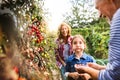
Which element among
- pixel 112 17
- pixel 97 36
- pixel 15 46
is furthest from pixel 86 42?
pixel 112 17

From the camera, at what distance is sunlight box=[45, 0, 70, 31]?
11.7 ft

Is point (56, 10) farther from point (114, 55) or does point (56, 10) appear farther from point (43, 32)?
point (114, 55)

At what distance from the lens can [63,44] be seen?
138 inches

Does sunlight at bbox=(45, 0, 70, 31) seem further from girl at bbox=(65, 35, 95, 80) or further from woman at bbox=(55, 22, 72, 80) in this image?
girl at bbox=(65, 35, 95, 80)

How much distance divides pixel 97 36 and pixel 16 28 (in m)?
0.94

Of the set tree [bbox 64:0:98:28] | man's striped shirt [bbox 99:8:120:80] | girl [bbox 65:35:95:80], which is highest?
tree [bbox 64:0:98:28]

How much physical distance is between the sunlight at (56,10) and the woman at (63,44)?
8cm

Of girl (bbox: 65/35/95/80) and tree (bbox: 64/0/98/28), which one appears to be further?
tree (bbox: 64/0/98/28)

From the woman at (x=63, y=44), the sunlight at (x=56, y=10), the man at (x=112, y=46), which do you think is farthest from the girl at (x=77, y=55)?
the man at (x=112, y=46)

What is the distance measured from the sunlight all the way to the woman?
0.27 feet

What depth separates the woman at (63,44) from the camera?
347 cm

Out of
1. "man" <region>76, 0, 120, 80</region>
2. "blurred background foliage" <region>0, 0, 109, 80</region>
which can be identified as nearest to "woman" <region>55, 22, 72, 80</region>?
"blurred background foliage" <region>0, 0, 109, 80</region>

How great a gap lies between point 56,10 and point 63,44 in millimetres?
401

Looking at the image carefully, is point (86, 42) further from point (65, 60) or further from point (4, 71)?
point (4, 71)
